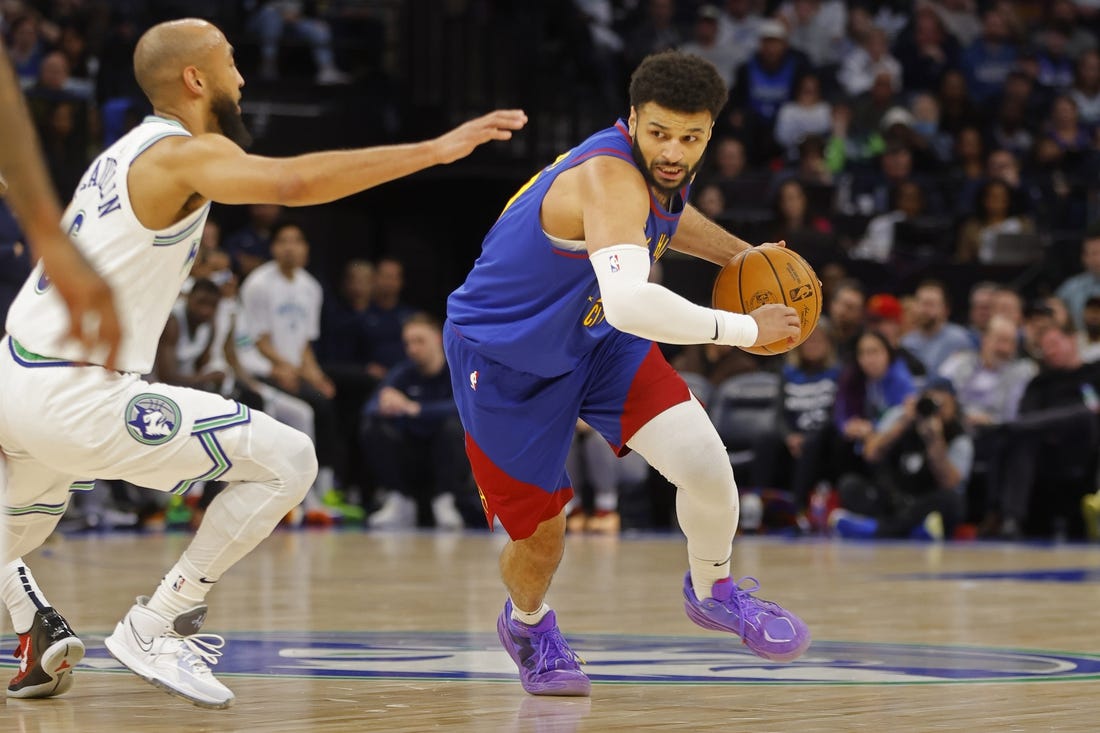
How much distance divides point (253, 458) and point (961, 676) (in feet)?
6.65

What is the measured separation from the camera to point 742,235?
44.0ft

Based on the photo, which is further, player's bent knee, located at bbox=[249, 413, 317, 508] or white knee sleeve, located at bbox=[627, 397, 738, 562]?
white knee sleeve, located at bbox=[627, 397, 738, 562]

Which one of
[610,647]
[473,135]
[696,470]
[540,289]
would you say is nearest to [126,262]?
[473,135]

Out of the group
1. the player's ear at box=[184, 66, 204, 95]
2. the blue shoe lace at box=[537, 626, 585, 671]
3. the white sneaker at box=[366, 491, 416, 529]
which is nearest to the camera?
the player's ear at box=[184, 66, 204, 95]

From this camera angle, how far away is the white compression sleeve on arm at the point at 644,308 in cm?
423

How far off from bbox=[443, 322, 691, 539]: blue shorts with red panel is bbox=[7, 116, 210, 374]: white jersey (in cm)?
88

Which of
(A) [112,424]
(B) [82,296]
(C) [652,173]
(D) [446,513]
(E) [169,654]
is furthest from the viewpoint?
(D) [446,513]

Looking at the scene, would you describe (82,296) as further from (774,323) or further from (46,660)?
(774,323)

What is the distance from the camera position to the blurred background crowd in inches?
463

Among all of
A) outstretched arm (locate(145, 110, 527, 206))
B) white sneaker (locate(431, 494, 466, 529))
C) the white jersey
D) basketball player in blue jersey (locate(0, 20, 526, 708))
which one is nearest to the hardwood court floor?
basketball player in blue jersey (locate(0, 20, 526, 708))

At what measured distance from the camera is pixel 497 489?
4.70 m

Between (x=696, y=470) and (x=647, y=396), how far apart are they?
254mm

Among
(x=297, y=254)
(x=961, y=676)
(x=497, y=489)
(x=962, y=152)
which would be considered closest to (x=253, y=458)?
(x=497, y=489)

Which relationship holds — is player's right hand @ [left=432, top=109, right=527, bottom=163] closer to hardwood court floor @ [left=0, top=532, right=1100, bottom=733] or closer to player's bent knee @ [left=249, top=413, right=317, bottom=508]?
player's bent knee @ [left=249, top=413, right=317, bottom=508]
